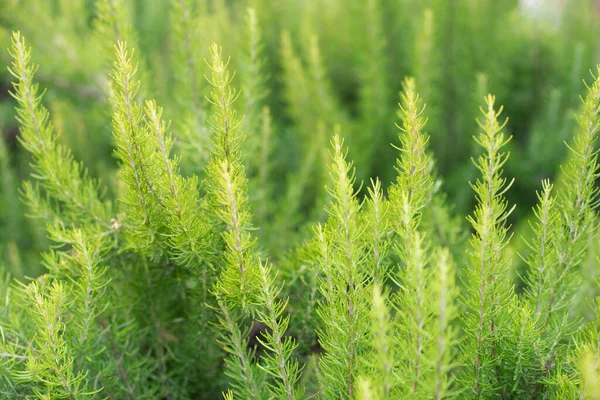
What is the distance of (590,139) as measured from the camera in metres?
0.38

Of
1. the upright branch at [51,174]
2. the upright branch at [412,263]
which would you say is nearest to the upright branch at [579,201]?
the upright branch at [412,263]

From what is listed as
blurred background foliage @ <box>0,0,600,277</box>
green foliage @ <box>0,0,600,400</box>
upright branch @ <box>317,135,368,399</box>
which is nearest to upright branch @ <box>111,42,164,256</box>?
green foliage @ <box>0,0,600,400</box>

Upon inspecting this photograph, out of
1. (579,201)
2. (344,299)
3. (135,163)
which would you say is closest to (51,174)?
(135,163)

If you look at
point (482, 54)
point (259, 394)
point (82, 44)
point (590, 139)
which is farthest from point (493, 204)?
point (82, 44)

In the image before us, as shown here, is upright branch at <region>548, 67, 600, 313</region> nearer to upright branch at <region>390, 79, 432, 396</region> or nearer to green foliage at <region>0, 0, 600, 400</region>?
green foliage at <region>0, 0, 600, 400</region>

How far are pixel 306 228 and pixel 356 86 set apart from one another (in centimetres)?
43

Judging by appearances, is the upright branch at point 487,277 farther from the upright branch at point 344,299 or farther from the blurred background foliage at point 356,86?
the blurred background foliage at point 356,86

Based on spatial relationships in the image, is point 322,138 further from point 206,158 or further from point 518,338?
point 518,338

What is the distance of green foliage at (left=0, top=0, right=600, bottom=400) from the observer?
0.37 m

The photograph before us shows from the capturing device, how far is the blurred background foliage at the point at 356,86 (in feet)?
2.52

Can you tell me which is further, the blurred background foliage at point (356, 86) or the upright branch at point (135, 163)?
the blurred background foliage at point (356, 86)

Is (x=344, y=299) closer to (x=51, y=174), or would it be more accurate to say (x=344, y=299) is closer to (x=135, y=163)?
(x=135, y=163)

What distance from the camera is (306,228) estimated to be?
644 millimetres

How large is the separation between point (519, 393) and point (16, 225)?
774mm
